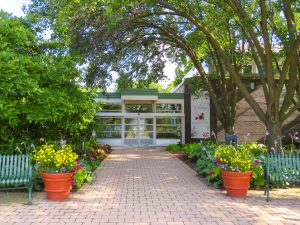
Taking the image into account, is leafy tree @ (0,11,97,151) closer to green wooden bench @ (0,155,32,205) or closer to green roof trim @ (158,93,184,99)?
green wooden bench @ (0,155,32,205)

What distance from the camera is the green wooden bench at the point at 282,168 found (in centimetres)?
800

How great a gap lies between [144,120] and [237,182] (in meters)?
19.0

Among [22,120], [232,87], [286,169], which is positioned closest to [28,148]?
[22,120]

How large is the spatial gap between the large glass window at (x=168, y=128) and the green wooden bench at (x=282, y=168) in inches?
712

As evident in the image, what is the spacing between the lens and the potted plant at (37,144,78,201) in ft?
24.2

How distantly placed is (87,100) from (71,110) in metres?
1.07

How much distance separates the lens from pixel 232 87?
17922 millimetres

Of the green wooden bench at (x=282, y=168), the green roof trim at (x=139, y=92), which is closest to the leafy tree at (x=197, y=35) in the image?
the green wooden bench at (x=282, y=168)

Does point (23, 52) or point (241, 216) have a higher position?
point (23, 52)

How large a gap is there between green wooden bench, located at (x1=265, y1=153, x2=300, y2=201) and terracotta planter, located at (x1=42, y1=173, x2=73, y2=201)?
14.4 feet

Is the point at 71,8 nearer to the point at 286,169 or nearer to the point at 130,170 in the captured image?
the point at 130,170

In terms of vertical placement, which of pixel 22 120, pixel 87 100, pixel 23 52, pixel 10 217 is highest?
pixel 23 52

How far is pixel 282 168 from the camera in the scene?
8148 mm

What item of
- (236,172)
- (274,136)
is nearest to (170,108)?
(274,136)
